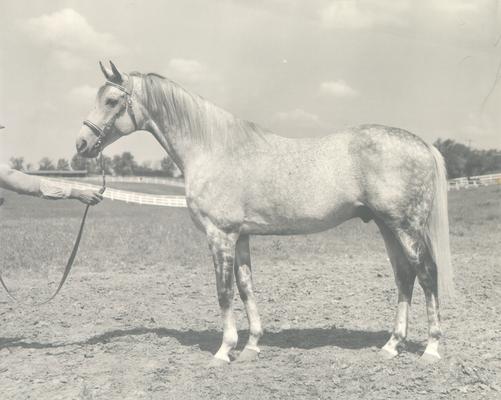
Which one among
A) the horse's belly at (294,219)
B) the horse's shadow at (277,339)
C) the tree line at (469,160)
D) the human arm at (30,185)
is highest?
→ the tree line at (469,160)

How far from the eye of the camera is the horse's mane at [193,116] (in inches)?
205

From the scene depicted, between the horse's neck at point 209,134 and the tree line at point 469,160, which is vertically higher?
the tree line at point 469,160

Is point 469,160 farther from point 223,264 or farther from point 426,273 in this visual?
point 223,264

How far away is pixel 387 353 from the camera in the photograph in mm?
5098

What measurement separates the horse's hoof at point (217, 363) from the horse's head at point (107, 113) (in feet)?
7.57

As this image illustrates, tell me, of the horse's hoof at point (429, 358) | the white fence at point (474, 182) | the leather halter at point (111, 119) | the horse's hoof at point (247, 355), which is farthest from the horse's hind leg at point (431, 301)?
the white fence at point (474, 182)

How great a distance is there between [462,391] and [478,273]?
231 inches

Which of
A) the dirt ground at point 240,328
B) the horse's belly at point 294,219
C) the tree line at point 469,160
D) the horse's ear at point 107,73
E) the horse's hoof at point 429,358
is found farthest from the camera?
the tree line at point 469,160

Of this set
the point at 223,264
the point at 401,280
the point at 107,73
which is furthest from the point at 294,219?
the point at 107,73

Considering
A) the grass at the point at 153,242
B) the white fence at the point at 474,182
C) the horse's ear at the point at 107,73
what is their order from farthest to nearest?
1. the white fence at the point at 474,182
2. the grass at the point at 153,242
3. the horse's ear at the point at 107,73

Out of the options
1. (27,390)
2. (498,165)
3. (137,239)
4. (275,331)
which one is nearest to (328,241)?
(137,239)

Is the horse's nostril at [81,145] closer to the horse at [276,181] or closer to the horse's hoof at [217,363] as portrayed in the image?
the horse at [276,181]

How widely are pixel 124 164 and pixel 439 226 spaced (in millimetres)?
52618

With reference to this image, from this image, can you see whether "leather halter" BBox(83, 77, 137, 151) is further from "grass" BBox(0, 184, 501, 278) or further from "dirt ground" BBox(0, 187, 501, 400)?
"grass" BBox(0, 184, 501, 278)
